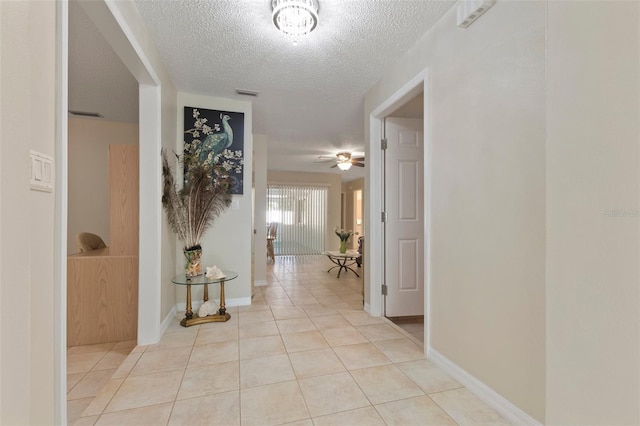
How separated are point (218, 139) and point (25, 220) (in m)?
2.54

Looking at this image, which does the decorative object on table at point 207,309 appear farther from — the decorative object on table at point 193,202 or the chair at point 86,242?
the chair at point 86,242

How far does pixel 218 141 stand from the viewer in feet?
10.3

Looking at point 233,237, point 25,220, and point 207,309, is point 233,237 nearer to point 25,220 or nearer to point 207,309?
point 207,309

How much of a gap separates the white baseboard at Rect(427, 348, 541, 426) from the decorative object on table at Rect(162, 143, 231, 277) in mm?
2289

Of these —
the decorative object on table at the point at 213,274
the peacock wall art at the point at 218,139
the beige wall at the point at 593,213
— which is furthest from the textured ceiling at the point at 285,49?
the decorative object on table at the point at 213,274

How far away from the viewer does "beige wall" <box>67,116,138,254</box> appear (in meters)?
3.96

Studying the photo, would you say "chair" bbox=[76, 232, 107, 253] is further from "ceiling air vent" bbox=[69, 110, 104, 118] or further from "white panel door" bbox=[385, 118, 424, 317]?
"white panel door" bbox=[385, 118, 424, 317]

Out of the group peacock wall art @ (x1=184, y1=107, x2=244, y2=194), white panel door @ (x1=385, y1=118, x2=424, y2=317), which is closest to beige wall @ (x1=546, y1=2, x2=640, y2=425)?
white panel door @ (x1=385, y1=118, x2=424, y2=317)

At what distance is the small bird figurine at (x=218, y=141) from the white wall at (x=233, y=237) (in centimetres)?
17

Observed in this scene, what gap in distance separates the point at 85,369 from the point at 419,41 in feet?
11.6

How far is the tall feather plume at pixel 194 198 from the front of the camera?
2720mm

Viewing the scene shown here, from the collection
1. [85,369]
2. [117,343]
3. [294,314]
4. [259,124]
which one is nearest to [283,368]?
[294,314]

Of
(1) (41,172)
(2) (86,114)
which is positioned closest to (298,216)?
(2) (86,114)

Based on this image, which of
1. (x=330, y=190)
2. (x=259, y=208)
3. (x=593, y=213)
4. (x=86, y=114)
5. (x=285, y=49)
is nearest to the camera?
(x=593, y=213)
